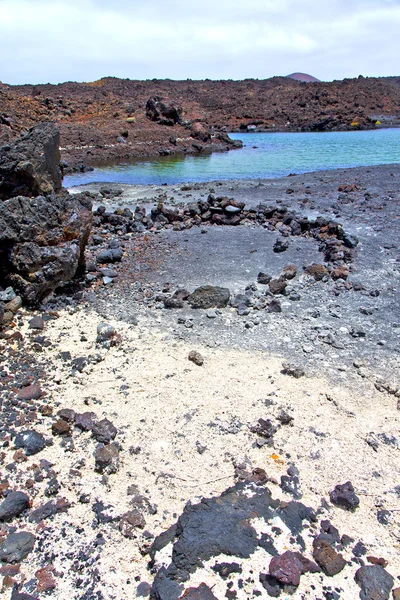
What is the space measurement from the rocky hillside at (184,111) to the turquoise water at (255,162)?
3.09 metres

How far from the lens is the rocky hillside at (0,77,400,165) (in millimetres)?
30406

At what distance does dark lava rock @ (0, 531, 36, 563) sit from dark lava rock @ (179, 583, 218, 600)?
1114 mm

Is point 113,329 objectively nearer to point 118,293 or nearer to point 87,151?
point 118,293

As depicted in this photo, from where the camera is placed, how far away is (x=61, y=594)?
2926 mm

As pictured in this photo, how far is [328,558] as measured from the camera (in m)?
3.12

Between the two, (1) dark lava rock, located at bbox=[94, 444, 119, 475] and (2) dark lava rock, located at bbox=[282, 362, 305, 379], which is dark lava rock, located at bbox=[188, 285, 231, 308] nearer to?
(2) dark lava rock, located at bbox=[282, 362, 305, 379]

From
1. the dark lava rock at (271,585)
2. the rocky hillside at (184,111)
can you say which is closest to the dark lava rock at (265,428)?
the dark lava rock at (271,585)

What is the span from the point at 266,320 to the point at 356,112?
49748mm

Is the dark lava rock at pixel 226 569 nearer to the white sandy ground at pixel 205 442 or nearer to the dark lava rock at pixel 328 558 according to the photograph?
the white sandy ground at pixel 205 442

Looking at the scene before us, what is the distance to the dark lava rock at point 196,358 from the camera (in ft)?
17.4

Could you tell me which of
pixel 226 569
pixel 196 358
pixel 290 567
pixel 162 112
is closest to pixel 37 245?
pixel 196 358

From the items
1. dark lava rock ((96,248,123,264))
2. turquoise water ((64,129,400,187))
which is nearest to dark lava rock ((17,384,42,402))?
dark lava rock ((96,248,123,264))

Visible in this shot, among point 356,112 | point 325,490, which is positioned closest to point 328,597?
point 325,490

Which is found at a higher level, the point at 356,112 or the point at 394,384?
the point at 356,112
